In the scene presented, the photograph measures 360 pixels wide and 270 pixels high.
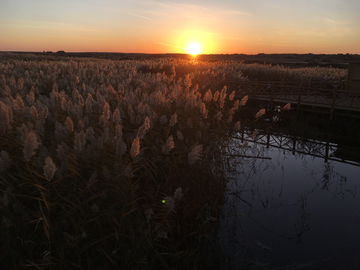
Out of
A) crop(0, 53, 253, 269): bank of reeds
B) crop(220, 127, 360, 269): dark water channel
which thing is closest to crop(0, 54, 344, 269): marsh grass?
crop(0, 53, 253, 269): bank of reeds

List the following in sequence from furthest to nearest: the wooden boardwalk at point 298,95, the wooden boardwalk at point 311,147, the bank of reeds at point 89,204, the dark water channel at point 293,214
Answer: the wooden boardwalk at point 298,95 → the wooden boardwalk at point 311,147 → the dark water channel at point 293,214 → the bank of reeds at point 89,204

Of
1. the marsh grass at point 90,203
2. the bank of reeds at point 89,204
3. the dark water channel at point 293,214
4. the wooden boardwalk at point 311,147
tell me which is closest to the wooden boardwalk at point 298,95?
the wooden boardwalk at point 311,147

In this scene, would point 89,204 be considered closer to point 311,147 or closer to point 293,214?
point 293,214

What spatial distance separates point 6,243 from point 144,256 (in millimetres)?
1331

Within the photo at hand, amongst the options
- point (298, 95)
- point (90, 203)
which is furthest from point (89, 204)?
point (298, 95)

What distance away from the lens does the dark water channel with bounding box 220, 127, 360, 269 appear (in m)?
4.13

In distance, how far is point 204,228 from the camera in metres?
4.19

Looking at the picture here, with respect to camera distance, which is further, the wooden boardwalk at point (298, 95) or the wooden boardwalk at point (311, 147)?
the wooden boardwalk at point (298, 95)

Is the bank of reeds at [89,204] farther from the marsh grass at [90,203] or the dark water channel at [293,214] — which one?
the dark water channel at [293,214]

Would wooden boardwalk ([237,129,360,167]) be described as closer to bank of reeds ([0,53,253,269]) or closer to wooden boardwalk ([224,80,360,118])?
wooden boardwalk ([224,80,360,118])

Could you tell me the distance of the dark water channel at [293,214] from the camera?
4133 millimetres

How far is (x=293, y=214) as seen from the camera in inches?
207

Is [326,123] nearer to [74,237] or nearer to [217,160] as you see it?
[217,160]

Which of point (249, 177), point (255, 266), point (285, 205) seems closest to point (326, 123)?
point (249, 177)
